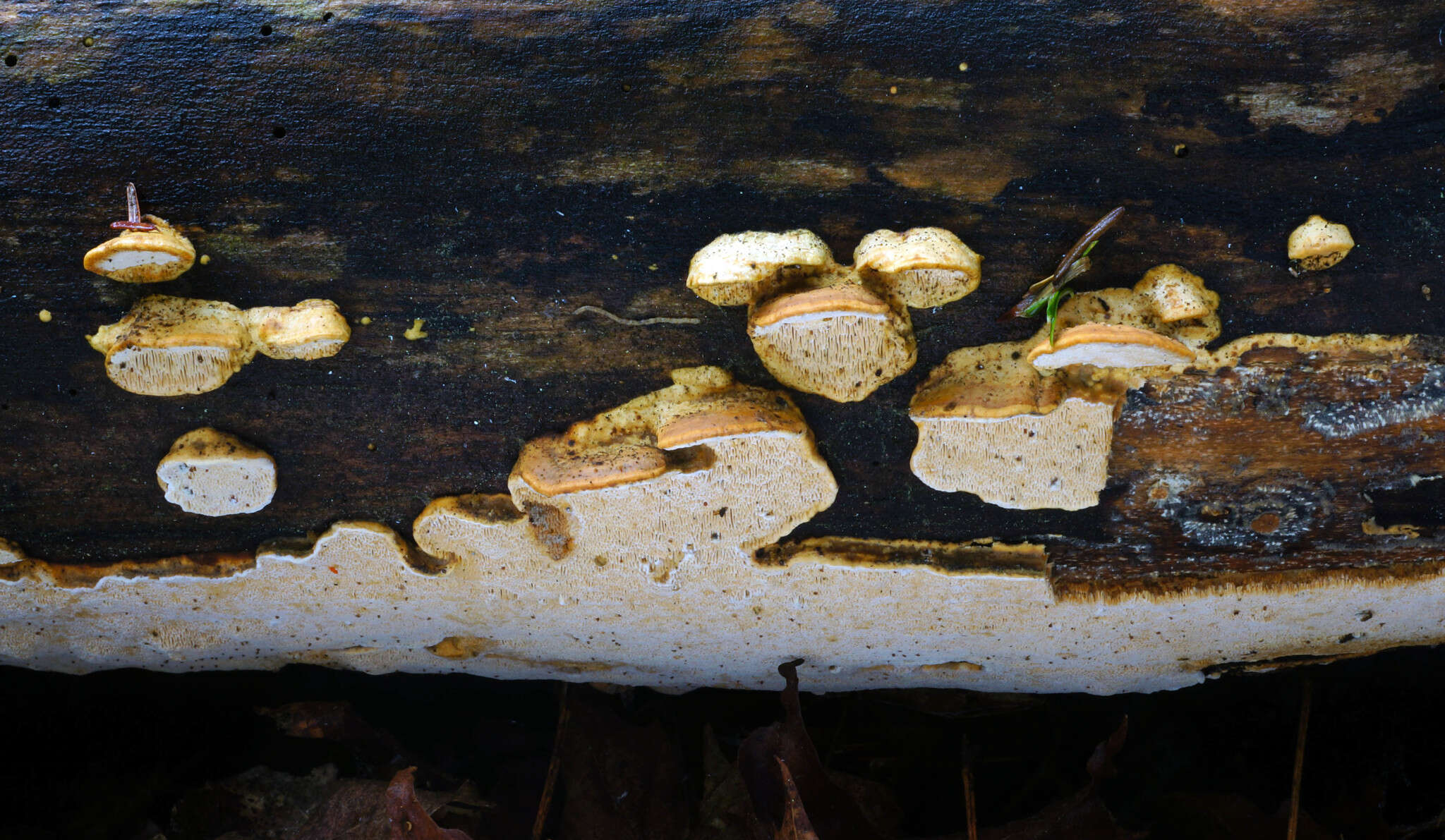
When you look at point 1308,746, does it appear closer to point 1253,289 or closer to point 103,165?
point 1253,289

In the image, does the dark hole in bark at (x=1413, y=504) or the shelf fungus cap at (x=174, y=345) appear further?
the dark hole in bark at (x=1413, y=504)

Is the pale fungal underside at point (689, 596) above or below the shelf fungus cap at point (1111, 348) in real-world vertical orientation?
below

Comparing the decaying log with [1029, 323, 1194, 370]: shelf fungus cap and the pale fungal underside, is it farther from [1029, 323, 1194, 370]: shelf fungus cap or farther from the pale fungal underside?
[1029, 323, 1194, 370]: shelf fungus cap

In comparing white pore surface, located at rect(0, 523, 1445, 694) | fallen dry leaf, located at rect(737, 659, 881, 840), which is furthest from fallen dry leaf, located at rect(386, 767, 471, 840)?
fallen dry leaf, located at rect(737, 659, 881, 840)

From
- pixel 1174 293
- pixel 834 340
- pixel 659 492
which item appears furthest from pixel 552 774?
pixel 1174 293

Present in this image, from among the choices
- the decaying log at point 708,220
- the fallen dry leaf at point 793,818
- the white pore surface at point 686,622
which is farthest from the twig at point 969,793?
the decaying log at point 708,220

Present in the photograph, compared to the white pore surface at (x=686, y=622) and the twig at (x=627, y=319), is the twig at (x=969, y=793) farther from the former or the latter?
the twig at (x=627, y=319)

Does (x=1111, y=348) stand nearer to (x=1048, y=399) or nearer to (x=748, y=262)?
(x=1048, y=399)

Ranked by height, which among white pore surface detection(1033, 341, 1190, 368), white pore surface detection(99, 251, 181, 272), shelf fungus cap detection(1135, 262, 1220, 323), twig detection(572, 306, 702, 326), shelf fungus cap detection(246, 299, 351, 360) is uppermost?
white pore surface detection(99, 251, 181, 272)
